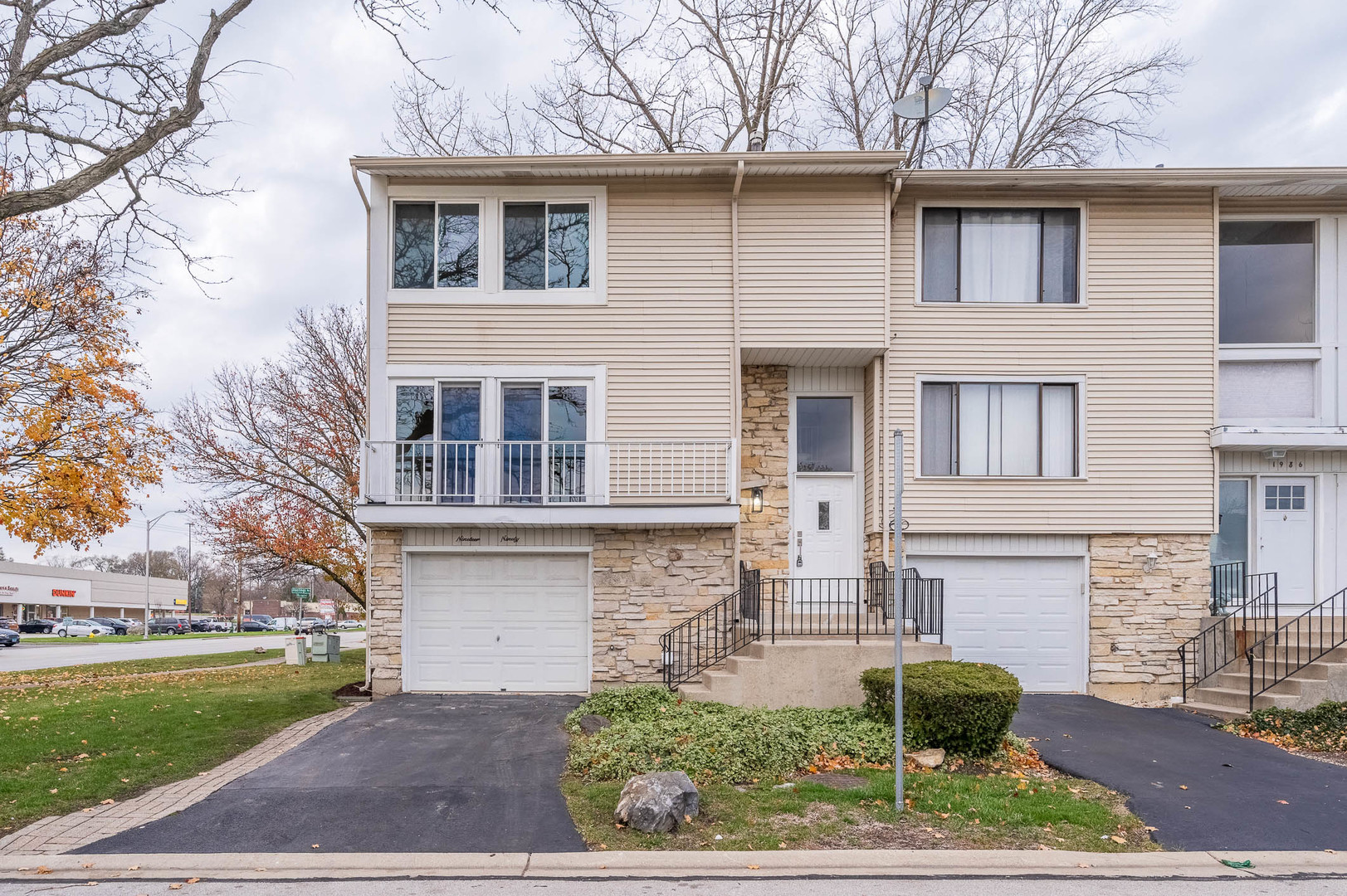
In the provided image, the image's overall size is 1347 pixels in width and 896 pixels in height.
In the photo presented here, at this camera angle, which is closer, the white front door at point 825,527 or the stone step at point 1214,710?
the stone step at point 1214,710

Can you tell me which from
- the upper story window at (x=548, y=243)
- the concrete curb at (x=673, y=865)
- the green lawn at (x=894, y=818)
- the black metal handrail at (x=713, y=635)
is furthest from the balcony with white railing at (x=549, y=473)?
the concrete curb at (x=673, y=865)

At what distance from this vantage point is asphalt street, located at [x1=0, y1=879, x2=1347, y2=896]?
205 inches

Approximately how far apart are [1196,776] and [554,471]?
26.9ft

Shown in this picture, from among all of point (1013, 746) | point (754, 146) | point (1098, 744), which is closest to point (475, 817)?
point (1013, 746)

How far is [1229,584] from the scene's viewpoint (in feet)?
40.1

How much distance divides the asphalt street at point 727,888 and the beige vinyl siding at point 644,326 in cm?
732

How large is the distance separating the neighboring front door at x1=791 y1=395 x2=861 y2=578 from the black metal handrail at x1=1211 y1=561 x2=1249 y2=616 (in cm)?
511

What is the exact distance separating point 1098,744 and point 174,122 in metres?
11.5

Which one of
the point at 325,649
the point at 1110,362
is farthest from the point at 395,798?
the point at 325,649

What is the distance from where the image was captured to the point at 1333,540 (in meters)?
12.2

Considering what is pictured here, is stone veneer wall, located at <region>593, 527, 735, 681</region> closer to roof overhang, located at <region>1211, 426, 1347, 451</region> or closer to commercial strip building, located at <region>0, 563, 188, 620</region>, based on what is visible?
roof overhang, located at <region>1211, 426, 1347, 451</region>

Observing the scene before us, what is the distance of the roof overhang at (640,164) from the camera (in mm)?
11633

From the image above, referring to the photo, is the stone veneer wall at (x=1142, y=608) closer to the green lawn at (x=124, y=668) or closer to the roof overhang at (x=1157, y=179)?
the roof overhang at (x=1157, y=179)

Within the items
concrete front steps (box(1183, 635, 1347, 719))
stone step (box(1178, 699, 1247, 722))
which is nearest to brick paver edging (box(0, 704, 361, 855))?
stone step (box(1178, 699, 1247, 722))
